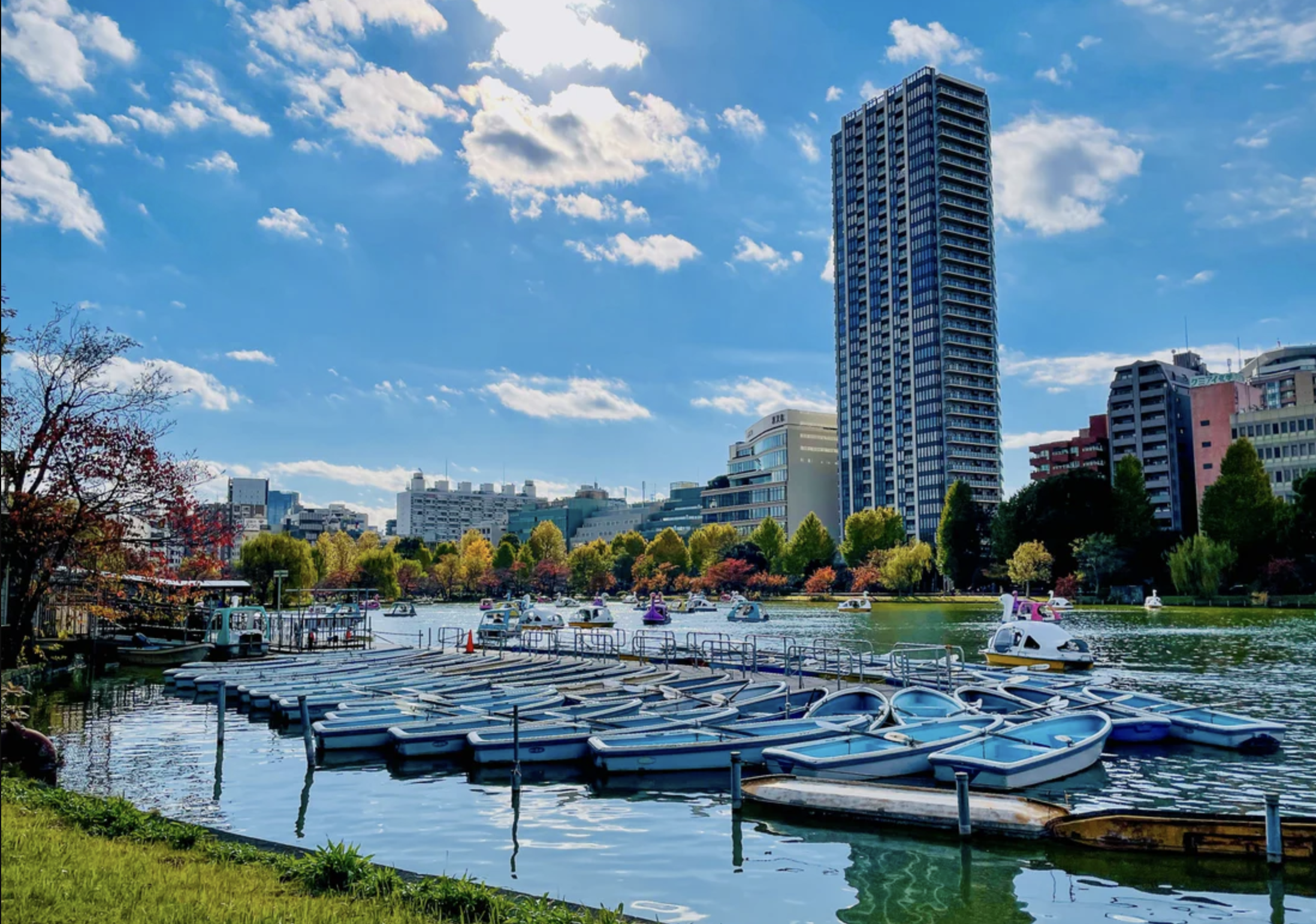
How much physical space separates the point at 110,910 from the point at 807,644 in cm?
5839

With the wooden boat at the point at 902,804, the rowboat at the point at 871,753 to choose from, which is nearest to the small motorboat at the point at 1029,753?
the rowboat at the point at 871,753

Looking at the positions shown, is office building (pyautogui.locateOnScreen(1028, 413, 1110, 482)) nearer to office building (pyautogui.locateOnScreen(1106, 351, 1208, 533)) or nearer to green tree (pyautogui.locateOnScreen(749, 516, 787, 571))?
office building (pyautogui.locateOnScreen(1106, 351, 1208, 533))

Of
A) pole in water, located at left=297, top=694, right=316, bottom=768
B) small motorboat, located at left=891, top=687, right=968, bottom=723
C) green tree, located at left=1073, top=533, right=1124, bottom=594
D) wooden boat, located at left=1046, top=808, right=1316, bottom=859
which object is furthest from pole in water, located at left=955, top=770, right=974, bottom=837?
green tree, located at left=1073, top=533, right=1124, bottom=594

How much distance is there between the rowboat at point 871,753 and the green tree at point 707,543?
153 meters

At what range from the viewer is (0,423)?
58.4 ft

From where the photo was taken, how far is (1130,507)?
401 feet

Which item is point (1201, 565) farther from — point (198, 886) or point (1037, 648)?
point (198, 886)

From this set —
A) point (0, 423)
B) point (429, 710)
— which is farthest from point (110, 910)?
point (429, 710)

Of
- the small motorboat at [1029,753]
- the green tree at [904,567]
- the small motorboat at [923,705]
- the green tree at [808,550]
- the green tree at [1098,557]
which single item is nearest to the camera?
the small motorboat at [1029,753]

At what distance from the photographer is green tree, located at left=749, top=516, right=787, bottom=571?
548 feet

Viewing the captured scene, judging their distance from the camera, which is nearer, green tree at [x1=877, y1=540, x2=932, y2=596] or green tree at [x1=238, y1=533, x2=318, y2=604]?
green tree at [x1=238, y1=533, x2=318, y2=604]

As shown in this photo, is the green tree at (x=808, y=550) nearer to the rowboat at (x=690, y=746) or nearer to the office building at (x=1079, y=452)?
the office building at (x=1079, y=452)

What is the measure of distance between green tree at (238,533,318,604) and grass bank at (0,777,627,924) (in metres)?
114

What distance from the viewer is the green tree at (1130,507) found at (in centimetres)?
12062
